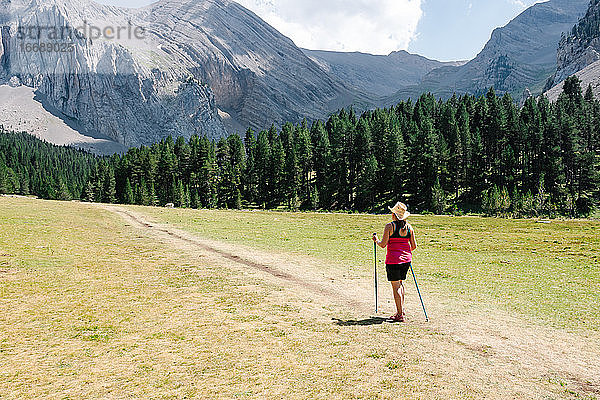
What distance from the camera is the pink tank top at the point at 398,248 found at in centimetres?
1328

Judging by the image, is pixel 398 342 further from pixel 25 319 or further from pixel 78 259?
pixel 78 259

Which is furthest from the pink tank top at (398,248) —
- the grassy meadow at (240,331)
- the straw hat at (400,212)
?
the grassy meadow at (240,331)

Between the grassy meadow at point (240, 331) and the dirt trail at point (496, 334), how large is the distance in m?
0.11

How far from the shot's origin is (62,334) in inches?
472

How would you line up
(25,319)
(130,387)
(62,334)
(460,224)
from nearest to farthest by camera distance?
1. (130,387)
2. (62,334)
3. (25,319)
4. (460,224)

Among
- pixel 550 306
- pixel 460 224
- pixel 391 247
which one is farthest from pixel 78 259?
pixel 460 224

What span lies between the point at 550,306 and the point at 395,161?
314 feet

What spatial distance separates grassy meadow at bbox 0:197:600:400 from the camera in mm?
8688

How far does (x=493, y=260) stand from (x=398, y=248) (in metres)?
18.7

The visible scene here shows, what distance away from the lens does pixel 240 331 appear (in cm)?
1220

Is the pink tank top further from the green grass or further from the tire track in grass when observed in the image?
the green grass

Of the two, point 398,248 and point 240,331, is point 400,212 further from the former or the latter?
point 240,331

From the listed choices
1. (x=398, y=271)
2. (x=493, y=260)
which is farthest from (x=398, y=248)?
(x=493, y=260)

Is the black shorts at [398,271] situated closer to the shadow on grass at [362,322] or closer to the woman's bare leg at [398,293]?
the woman's bare leg at [398,293]
